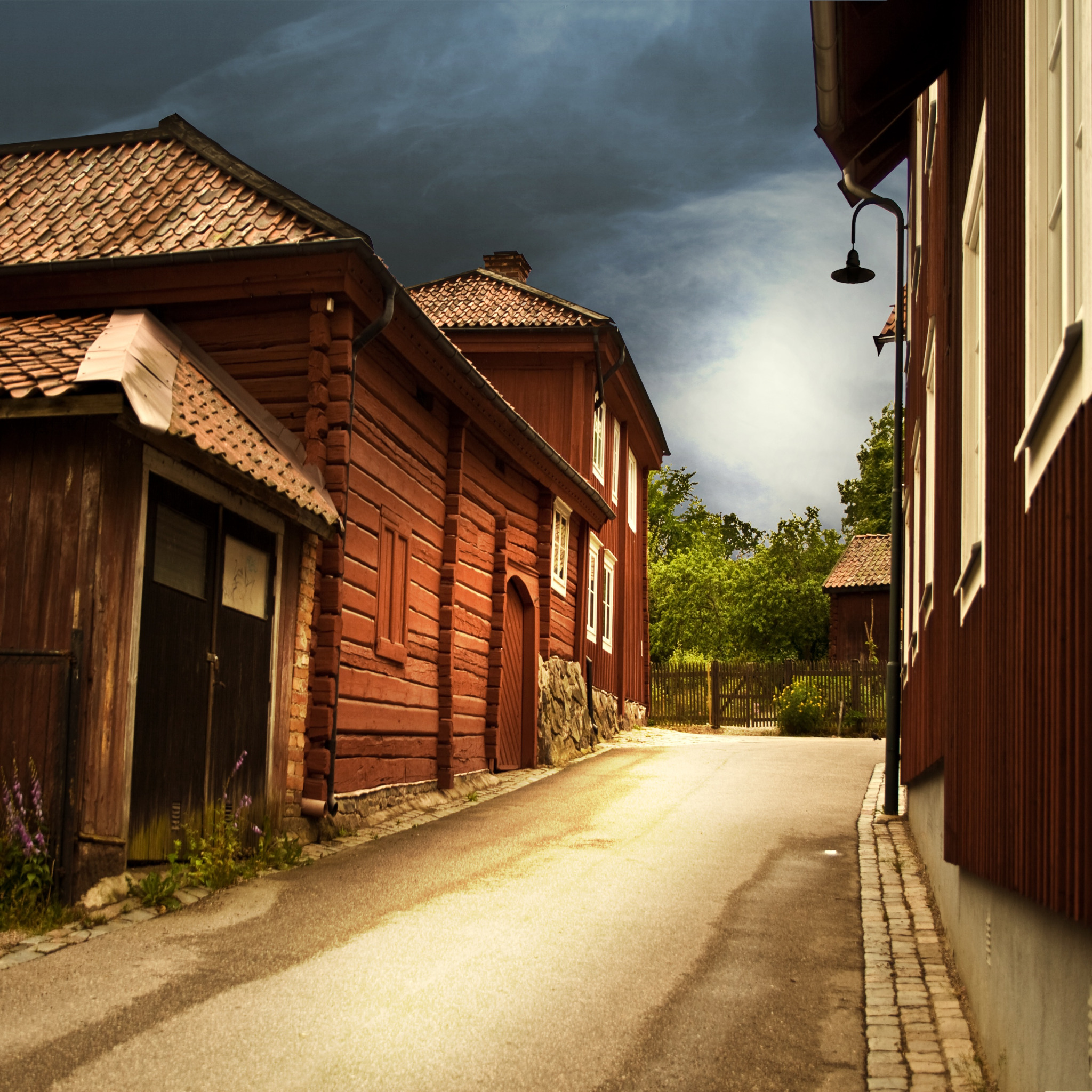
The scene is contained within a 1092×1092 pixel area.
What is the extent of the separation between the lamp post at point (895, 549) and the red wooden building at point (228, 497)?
416cm

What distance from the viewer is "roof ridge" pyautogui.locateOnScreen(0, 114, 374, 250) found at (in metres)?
10.4

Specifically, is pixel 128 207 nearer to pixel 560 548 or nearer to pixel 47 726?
pixel 47 726

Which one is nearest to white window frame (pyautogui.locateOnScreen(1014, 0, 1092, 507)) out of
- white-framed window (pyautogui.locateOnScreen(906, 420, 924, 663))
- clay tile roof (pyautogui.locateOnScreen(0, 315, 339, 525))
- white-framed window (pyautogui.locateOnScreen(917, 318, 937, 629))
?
white-framed window (pyautogui.locateOnScreen(917, 318, 937, 629))

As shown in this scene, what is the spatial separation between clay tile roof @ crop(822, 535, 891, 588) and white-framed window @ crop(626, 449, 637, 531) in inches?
516

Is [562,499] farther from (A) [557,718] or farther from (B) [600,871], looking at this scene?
(B) [600,871]

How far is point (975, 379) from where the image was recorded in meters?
5.60

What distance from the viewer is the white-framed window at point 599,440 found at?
21391 millimetres

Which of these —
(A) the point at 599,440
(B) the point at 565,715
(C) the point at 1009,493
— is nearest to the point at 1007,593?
(C) the point at 1009,493

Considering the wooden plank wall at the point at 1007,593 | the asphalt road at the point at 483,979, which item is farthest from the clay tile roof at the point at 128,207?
the wooden plank wall at the point at 1007,593

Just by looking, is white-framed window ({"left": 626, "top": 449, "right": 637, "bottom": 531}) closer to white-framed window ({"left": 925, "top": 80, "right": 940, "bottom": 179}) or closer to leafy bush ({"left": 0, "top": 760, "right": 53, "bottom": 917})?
white-framed window ({"left": 925, "top": 80, "right": 940, "bottom": 179})

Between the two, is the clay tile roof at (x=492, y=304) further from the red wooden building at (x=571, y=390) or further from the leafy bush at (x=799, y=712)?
the leafy bush at (x=799, y=712)

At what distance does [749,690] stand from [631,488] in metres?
5.61

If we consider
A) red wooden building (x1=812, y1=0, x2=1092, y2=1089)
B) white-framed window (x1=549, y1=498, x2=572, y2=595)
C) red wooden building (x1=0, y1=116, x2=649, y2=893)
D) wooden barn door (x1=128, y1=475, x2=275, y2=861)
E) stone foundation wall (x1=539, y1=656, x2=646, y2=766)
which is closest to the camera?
red wooden building (x1=812, y1=0, x2=1092, y2=1089)

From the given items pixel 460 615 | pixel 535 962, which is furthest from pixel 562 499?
pixel 535 962
